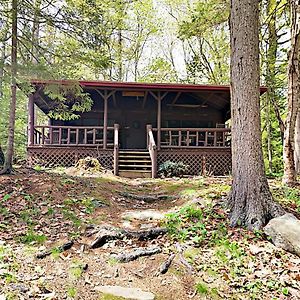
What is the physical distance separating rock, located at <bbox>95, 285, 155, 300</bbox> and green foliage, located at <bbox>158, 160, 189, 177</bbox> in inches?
304

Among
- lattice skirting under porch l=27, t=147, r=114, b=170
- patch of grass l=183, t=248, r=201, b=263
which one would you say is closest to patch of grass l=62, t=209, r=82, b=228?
patch of grass l=183, t=248, r=201, b=263

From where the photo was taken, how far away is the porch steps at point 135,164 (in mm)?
10859

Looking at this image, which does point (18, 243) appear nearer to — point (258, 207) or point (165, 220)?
point (165, 220)

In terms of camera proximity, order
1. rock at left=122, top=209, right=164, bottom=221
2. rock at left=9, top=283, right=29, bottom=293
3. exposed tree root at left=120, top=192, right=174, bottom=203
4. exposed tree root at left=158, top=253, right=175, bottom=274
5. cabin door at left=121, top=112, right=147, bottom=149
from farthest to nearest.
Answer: cabin door at left=121, top=112, right=147, bottom=149, exposed tree root at left=120, top=192, right=174, bottom=203, rock at left=122, top=209, right=164, bottom=221, exposed tree root at left=158, top=253, right=175, bottom=274, rock at left=9, top=283, right=29, bottom=293

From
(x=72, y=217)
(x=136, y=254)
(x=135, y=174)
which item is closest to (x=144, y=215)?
(x=72, y=217)

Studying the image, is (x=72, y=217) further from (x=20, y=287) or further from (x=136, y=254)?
(x=20, y=287)

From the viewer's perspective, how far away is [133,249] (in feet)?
12.9

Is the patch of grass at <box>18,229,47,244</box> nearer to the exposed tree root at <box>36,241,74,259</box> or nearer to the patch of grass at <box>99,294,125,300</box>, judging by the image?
the exposed tree root at <box>36,241,74,259</box>

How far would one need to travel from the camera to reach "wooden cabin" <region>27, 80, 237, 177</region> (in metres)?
11.6

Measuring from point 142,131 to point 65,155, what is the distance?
4.42m

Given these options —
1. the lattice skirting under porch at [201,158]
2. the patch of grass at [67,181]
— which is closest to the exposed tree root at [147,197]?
the patch of grass at [67,181]

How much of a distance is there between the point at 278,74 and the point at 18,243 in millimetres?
14239

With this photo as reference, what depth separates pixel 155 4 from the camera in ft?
79.3

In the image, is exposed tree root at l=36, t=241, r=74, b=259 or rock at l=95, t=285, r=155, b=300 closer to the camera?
rock at l=95, t=285, r=155, b=300
